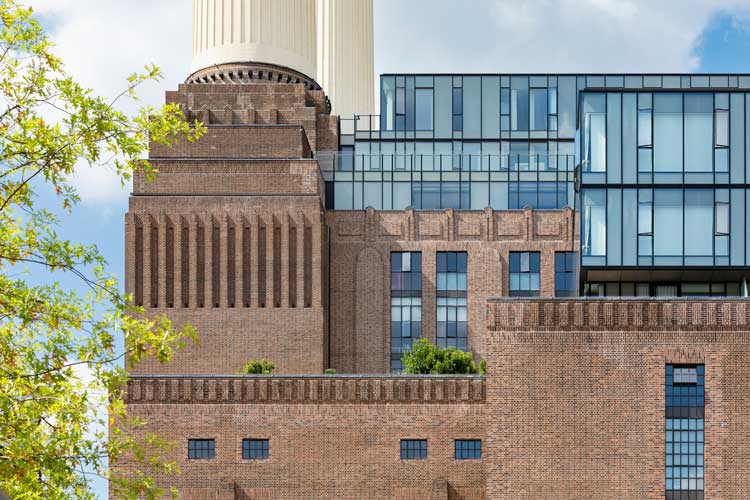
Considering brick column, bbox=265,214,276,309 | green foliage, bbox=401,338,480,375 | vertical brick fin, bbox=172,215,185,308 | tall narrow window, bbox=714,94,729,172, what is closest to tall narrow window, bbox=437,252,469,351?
green foliage, bbox=401,338,480,375

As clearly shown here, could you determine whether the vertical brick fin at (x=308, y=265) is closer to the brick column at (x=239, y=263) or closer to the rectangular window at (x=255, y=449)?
the brick column at (x=239, y=263)

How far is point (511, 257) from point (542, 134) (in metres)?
10.5

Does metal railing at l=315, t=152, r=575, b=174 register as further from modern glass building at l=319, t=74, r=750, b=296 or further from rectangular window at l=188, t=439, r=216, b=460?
rectangular window at l=188, t=439, r=216, b=460

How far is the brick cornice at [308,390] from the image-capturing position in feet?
183

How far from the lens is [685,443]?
163 feet

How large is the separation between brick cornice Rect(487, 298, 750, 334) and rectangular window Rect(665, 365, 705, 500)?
7.20 feet

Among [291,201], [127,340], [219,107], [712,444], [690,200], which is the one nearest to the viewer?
[127,340]

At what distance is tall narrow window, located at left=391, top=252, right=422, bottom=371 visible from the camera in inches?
2931

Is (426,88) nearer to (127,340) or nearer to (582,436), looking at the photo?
(582,436)

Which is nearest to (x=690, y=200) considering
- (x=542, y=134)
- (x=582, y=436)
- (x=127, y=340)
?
(x=582, y=436)

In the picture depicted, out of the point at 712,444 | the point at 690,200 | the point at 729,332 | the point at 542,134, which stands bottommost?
the point at 712,444

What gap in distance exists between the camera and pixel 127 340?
89.4 ft

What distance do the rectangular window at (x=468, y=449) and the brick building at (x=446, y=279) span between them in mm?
62

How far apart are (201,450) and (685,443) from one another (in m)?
20.6
